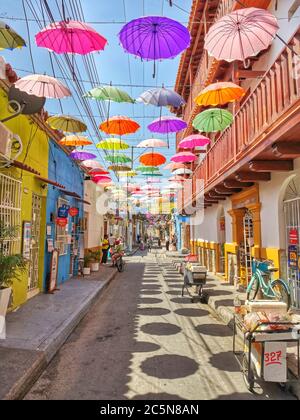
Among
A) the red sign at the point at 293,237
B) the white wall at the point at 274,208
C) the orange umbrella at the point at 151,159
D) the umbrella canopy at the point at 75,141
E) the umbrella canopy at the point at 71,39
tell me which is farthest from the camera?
the orange umbrella at the point at 151,159

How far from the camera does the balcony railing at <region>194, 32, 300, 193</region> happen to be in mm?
5391

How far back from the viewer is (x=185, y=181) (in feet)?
62.1

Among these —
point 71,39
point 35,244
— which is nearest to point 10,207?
point 35,244

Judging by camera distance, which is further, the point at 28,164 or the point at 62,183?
the point at 62,183

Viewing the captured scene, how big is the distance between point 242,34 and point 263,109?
149cm

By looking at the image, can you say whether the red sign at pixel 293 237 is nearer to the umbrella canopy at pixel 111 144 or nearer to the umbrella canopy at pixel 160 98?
the umbrella canopy at pixel 160 98

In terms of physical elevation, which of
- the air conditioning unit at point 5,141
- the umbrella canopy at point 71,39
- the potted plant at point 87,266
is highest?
the umbrella canopy at point 71,39

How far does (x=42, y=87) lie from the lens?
7008mm

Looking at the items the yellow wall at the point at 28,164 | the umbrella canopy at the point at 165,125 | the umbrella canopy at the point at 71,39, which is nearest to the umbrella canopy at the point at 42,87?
the yellow wall at the point at 28,164

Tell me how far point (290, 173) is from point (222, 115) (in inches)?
121

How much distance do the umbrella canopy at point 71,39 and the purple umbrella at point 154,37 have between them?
0.53 m

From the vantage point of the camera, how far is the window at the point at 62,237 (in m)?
12.2

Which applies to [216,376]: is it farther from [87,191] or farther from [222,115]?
[87,191]

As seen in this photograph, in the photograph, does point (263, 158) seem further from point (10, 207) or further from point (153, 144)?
point (10, 207)
